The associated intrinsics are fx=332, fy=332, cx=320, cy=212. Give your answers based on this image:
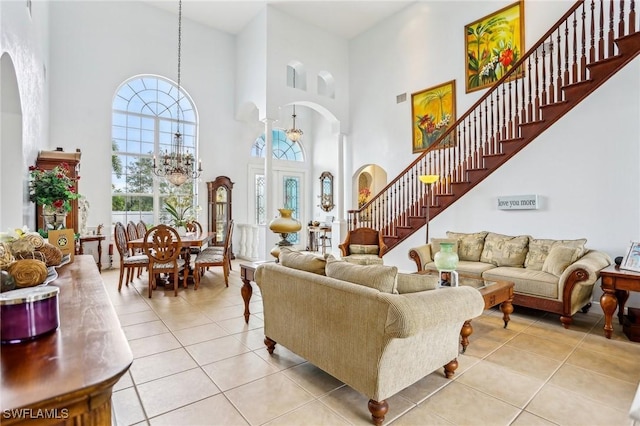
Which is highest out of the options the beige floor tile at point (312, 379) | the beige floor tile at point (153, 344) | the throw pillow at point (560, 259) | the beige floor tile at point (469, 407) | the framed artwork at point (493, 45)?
the framed artwork at point (493, 45)

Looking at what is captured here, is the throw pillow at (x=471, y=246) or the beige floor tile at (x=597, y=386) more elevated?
the throw pillow at (x=471, y=246)

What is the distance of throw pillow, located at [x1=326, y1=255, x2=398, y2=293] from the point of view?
1967 mm

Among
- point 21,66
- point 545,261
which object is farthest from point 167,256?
point 545,261

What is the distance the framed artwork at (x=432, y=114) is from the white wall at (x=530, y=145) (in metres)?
0.14

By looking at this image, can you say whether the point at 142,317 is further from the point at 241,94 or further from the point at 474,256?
the point at 241,94

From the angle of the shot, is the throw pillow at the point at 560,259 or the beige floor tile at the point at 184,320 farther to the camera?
the throw pillow at the point at 560,259

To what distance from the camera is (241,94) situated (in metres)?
7.79

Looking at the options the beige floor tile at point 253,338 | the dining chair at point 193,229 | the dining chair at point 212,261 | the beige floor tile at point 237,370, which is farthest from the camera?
the dining chair at point 193,229

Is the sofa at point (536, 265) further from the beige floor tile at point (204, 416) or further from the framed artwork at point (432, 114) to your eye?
the beige floor tile at point (204, 416)

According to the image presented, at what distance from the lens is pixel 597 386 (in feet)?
7.35

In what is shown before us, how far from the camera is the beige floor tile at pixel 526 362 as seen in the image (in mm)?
2445

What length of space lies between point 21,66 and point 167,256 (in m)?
2.60

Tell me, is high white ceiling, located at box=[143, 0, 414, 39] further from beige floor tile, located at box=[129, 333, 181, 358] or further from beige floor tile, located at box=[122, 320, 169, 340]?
beige floor tile, located at box=[129, 333, 181, 358]

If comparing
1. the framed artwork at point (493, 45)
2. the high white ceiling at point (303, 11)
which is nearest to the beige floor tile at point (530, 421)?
the framed artwork at point (493, 45)
